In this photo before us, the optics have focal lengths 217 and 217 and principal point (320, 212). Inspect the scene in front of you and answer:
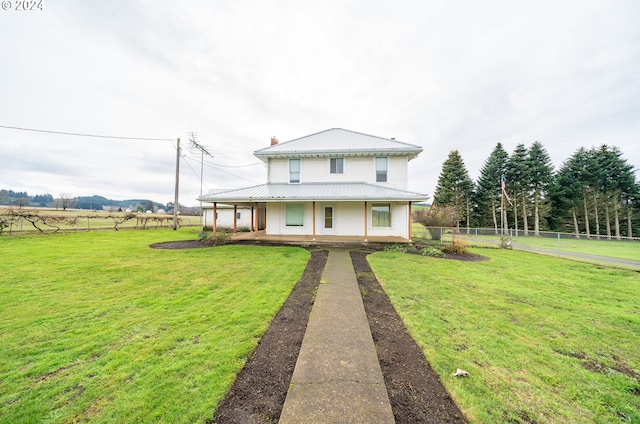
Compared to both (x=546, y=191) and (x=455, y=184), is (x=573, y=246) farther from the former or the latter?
(x=546, y=191)

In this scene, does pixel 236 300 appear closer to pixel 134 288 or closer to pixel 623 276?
pixel 134 288

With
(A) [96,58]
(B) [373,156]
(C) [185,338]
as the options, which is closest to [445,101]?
(B) [373,156]

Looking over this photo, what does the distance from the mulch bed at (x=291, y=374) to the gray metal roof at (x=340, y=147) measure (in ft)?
40.2

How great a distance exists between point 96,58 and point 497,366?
21985 millimetres

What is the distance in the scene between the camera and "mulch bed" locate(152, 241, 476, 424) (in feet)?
6.84

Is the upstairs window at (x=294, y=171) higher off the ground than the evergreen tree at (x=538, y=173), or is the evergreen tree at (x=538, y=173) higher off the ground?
the evergreen tree at (x=538, y=173)

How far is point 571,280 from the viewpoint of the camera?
7215 millimetres

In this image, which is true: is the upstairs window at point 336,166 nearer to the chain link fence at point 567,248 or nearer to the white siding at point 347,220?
the white siding at point 347,220

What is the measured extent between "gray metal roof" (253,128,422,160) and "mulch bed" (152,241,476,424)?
1224 centimetres

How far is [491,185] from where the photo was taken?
3206 centimetres

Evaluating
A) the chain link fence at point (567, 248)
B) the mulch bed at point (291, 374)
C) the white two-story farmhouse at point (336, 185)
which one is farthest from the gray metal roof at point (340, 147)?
the mulch bed at point (291, 374)

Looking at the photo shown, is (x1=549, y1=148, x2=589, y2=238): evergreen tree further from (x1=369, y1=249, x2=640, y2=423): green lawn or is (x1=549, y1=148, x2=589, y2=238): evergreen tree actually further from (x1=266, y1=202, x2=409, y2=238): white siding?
(x1=369, y1=249, x2=640, y2=423): green lawn

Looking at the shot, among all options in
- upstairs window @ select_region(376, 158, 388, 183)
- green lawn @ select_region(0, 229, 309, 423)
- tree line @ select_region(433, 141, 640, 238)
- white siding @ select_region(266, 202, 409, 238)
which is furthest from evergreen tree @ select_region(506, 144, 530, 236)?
green lawn @ select_region(0, 229, 309, 423)

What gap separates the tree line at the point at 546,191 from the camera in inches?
1113
